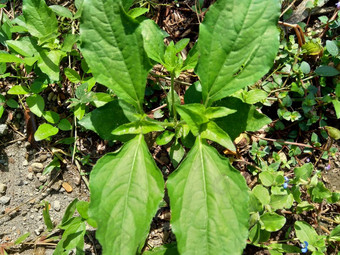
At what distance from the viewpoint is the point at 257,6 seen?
2.03m

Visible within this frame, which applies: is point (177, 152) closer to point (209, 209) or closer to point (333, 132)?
point (209, 209)

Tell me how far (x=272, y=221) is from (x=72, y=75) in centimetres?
189

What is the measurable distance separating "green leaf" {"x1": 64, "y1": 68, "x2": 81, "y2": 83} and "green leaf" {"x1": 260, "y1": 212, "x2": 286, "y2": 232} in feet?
5.82

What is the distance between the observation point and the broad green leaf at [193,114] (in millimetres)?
2074

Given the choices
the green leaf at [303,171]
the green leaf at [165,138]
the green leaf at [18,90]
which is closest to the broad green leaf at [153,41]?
the green leaf at [165,138]

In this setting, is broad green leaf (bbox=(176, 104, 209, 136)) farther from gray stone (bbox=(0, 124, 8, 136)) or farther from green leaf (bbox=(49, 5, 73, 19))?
gray stone (bbox=(0, 124, 8, 136))

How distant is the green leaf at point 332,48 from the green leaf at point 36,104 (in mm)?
2348

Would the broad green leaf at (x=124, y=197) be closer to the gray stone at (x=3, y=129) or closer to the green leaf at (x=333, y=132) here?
the gray stone at (x=3, y=129)

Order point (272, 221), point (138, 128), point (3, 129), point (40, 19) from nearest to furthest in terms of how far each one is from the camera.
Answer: point (138, 128) → point (272, 221) → point (40, 19) → point (3, 129)

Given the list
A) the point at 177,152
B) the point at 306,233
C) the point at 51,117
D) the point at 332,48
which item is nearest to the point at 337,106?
the point at 332,48

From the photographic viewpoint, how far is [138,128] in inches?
88.1

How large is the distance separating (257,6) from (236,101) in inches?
24.9

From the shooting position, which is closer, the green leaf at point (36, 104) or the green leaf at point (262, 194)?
the green leaf at point (262, 194)

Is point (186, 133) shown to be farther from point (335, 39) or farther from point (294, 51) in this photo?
point (335, 39)
